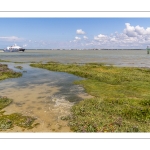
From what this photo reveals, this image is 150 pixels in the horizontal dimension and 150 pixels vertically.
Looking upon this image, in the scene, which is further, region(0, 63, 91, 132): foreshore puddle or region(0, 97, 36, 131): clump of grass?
region(0, 63, 91, 132): foreshore puddle

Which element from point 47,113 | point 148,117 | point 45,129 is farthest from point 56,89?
point 148,117

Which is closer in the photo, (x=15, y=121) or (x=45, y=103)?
(x=15, y=121)

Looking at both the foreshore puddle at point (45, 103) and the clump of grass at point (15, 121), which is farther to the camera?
the foreshore puddle at point (45, 103)

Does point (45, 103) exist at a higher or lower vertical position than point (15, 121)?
higher

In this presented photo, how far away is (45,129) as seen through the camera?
421 inches

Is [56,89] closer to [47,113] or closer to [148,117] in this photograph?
[47,113]

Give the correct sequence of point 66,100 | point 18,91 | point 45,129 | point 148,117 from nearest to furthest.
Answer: point 45,129 < point 148,117 < point 66,100 < point 18,91
